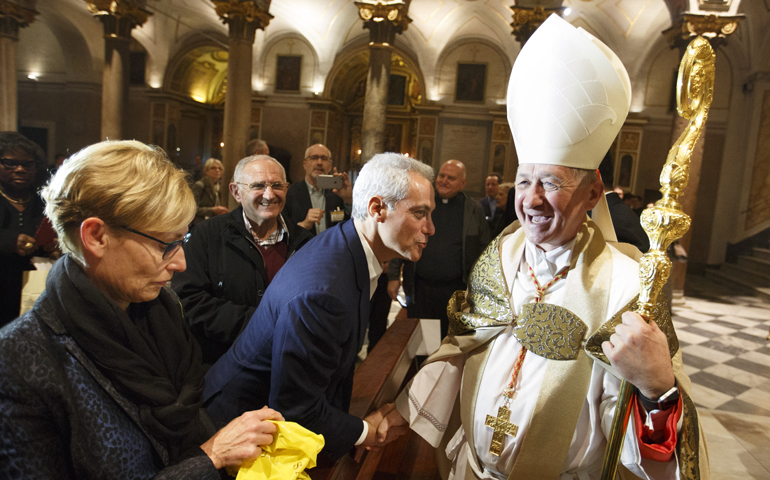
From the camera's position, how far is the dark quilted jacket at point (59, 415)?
3.14ft

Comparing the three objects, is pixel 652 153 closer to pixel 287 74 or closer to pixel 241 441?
pixel 287 74

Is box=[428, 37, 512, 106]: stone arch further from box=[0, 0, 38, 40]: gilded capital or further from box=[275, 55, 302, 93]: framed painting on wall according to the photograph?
box=[0, 0, 38, 40]: gilded capital

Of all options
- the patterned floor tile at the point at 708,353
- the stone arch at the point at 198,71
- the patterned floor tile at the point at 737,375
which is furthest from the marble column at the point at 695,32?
the stone arch at the point at 198,71

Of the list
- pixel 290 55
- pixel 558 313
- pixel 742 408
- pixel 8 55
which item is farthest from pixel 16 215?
pixel 290 55

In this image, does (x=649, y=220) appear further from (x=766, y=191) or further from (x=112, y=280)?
(x=766, y=191)

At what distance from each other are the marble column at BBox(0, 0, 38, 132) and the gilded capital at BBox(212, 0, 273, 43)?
436cm

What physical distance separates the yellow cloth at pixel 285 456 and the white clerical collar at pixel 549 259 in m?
0.94

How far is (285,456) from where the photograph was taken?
123 cm

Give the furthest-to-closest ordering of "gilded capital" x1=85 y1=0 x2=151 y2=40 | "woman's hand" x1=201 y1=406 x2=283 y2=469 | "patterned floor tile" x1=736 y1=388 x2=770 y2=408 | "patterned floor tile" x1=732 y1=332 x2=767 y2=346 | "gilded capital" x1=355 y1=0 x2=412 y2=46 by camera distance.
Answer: "gilded capital" x1=85 y1=0 x2=151 y2=40 < "gilded capital" x1=355 y1=0 x2=412 y2=46 < "patterned floor tile" x1=732 y1=332 x2=767 y2=346 < "patterned floor tile" x1=736 y1=388 x2=770 y2=408 < "woman's hand" x1=201 y1=406 x2=283 y2=469

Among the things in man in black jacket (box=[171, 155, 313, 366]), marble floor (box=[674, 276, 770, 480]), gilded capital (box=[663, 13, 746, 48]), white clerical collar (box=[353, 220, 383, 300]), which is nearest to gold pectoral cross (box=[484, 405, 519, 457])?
white clerical collar (box=[353, 220, 383, 300])

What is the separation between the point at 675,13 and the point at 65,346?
1060 centimetres

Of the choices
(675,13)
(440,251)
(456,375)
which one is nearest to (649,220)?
(456,375)

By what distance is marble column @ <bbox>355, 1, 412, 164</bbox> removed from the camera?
8461mm

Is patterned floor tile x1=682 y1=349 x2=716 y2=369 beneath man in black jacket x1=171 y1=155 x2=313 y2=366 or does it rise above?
beneath
